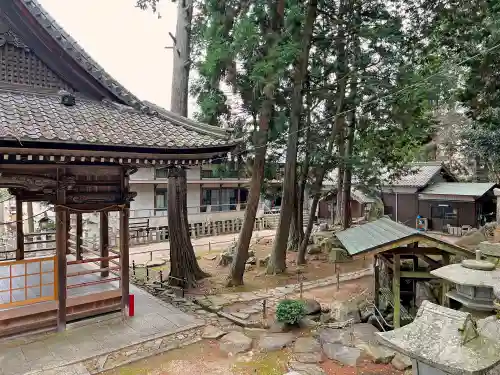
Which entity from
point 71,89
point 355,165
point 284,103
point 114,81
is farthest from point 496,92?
point 71,89

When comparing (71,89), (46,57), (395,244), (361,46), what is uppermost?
(361,46)

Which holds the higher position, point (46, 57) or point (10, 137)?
point (46, 57)

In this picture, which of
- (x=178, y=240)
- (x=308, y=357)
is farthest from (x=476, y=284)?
(x=178, y=240)

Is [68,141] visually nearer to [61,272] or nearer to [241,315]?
[61,272]

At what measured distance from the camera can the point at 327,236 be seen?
19.0 m

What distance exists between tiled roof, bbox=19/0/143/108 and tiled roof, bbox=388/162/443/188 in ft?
67.5

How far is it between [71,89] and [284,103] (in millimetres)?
7820

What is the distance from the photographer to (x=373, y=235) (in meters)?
8.27

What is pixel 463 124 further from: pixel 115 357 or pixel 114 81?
pixel 115 357

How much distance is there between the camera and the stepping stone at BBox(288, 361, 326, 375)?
19.8 feet

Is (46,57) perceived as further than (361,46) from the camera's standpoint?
No

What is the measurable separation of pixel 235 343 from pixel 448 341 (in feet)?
15.8

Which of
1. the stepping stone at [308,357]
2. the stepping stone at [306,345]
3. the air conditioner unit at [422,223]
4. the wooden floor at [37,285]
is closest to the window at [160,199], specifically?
the wooden floor at [37,285]

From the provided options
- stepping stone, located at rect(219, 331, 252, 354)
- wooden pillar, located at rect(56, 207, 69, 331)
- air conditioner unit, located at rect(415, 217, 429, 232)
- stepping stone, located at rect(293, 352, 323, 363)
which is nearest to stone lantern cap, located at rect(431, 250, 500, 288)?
stepping stone, located at rect(293, 352, 323, 363)
